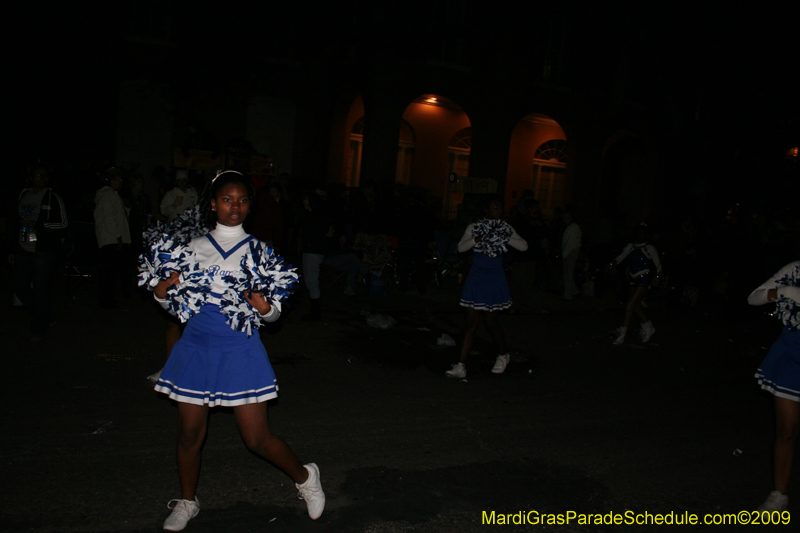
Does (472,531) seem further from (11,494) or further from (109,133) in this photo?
(109,133)

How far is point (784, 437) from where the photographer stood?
4109 millimetres

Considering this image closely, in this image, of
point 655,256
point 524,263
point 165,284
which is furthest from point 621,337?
point 165,284

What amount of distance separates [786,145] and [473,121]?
29.5 feet

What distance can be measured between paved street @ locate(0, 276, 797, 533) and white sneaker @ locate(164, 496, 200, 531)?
0.12 m

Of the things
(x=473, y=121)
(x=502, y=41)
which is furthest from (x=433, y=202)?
(x=502, y=41)

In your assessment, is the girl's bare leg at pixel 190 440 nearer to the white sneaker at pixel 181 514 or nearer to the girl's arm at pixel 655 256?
the white sneaker at pixel 181 514

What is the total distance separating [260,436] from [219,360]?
461mm

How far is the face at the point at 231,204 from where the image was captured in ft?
11.3

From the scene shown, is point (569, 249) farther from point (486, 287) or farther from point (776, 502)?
point (776, 502)

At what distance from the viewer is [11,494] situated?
3762 mm

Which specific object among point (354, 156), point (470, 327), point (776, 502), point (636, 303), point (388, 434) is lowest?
point (388, 434)

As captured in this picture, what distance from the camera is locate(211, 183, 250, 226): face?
3.46 metres

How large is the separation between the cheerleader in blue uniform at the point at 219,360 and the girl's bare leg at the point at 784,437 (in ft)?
9.95

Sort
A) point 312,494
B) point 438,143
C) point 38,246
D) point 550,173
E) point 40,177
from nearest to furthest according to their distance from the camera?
point 312,494, point 38,246, point 40,177, point 438,143, point 550,173
